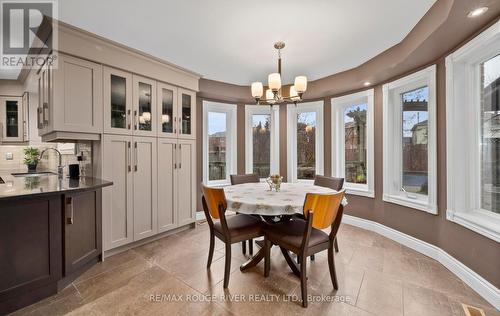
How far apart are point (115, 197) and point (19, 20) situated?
2094mm

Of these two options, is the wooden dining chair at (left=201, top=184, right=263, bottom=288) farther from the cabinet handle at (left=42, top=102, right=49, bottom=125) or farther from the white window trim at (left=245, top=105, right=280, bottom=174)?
the white window trim at (left=245, top=105, right=280, bottom=174)

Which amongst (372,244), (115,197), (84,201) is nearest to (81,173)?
(115,197)

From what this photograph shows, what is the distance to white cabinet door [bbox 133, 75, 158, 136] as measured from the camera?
2.74 meters

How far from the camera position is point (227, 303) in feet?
5.59

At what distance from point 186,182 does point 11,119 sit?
140 inches

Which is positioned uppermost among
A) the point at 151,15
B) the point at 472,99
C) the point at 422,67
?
the point at 151,15

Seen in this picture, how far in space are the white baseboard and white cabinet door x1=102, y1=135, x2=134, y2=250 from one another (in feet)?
11.0

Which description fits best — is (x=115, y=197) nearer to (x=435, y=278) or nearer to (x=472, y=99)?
(x=435, y=278)

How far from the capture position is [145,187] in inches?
111

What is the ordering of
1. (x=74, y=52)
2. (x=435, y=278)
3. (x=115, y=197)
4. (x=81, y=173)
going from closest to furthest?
(x=435, y=278) → (x=74, y=52) → (x=115, y=197) → (x=81, y=173)

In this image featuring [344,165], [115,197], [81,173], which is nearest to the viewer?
[115,197]

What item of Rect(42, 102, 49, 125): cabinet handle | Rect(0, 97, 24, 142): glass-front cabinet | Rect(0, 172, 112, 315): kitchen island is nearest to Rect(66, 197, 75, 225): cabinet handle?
Rect(0, 172, 112, 315): kitchen island

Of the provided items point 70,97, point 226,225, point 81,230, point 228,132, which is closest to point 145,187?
point 81,230

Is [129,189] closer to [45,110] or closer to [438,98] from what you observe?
[45,110]
